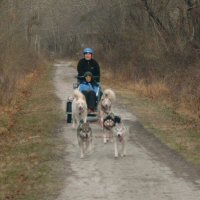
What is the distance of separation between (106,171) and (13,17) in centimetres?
1522

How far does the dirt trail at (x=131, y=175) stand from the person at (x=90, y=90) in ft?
8.07

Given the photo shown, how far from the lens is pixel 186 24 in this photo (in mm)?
26297

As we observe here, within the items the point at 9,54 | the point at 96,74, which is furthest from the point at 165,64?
the point at 96,74

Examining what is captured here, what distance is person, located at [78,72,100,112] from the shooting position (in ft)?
50.5

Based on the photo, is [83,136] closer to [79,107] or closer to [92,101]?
[79,107]

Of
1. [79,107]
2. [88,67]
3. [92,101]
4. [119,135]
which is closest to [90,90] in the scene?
[92,101]

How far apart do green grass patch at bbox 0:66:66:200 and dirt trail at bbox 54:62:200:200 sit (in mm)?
263

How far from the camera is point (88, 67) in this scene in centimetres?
1593

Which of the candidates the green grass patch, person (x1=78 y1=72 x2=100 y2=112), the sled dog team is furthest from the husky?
person (x1=78 y1=72 x2=100 y2=112)

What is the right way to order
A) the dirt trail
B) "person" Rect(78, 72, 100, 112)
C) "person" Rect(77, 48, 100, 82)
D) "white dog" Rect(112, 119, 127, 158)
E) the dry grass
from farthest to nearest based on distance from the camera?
"person" Rect(77, 48, 100, 82) < "person" Rect(78, 72, 100, 112) < the dry grass < "white dog" Rect(112, 119, 127, 158) < the dirt trail

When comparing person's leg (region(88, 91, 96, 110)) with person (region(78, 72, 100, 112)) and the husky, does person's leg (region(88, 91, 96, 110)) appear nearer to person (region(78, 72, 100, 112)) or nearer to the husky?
person (region(78, 72, 100, 112))

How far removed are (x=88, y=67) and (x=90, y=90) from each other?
82 cm

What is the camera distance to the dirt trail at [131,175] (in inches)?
323

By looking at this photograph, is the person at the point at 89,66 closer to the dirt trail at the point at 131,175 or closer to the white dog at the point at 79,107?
the white dog at the point at 79,107
